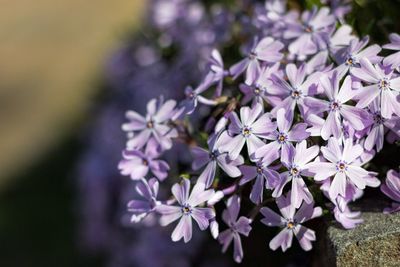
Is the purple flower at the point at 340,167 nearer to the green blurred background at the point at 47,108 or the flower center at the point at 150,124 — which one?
the flower center at the point at 150,124

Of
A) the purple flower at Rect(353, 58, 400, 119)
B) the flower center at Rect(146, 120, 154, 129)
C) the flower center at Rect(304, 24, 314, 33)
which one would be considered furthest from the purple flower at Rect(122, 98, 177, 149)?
the purple flower at Rect(353, 58, 400, 119)

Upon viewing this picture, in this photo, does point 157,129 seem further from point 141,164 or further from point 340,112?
point 340,112

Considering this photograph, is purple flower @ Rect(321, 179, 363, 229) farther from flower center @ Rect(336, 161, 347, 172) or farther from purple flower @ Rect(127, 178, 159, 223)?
purple flower @ Rect(127, 178, 159, 223)

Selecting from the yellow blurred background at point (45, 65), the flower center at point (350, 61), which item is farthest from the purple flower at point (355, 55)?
the yellow blurred background at point (45, 65)

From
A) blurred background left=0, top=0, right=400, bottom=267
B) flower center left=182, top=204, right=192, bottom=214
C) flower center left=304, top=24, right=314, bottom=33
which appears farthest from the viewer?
blurred background left=0, top=0, right=400, bottom=267

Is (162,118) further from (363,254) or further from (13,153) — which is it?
(13,153)

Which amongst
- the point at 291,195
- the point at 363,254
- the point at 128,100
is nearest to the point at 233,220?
the point at 291,195

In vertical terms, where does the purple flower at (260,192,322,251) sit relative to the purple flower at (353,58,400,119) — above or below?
below
